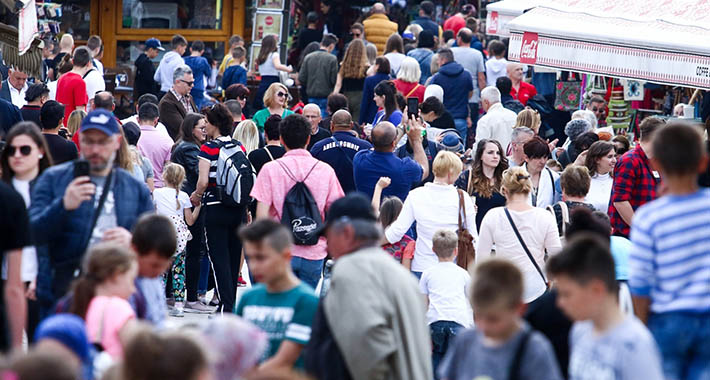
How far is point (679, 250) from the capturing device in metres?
4.76

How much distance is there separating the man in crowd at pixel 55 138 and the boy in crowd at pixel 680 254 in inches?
189

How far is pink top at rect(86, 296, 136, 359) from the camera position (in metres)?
4.85

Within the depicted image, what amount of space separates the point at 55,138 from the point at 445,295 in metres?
3.20

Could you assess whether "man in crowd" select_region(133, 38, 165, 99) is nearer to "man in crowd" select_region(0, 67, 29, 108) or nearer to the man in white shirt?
→ "man in crowd" select_region(0, 67, 29, 108)

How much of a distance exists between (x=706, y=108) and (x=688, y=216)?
8683 millimetres

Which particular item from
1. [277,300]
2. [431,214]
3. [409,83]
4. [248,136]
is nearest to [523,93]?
[409,83]

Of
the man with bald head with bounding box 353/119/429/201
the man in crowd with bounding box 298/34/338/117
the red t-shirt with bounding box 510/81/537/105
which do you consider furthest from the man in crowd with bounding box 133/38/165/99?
the man with bald head with bounding box 353/119/429/201

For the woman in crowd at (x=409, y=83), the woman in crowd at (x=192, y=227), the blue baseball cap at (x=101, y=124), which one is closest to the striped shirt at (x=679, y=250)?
the blue baseball cap at (x=101, y=124)

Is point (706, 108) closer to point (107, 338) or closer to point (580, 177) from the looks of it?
point (580, 177)

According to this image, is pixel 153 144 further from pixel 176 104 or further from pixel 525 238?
pixel 525 238

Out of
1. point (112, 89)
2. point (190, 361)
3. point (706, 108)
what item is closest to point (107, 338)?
point (190, 361)

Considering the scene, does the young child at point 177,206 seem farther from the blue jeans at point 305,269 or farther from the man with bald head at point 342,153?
the blue jeans at point 305,269

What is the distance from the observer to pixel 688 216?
4770 mm

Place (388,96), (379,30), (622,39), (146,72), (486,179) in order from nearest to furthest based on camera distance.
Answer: (486,179), (622,39), (388,96), (146,72), (379,30)
